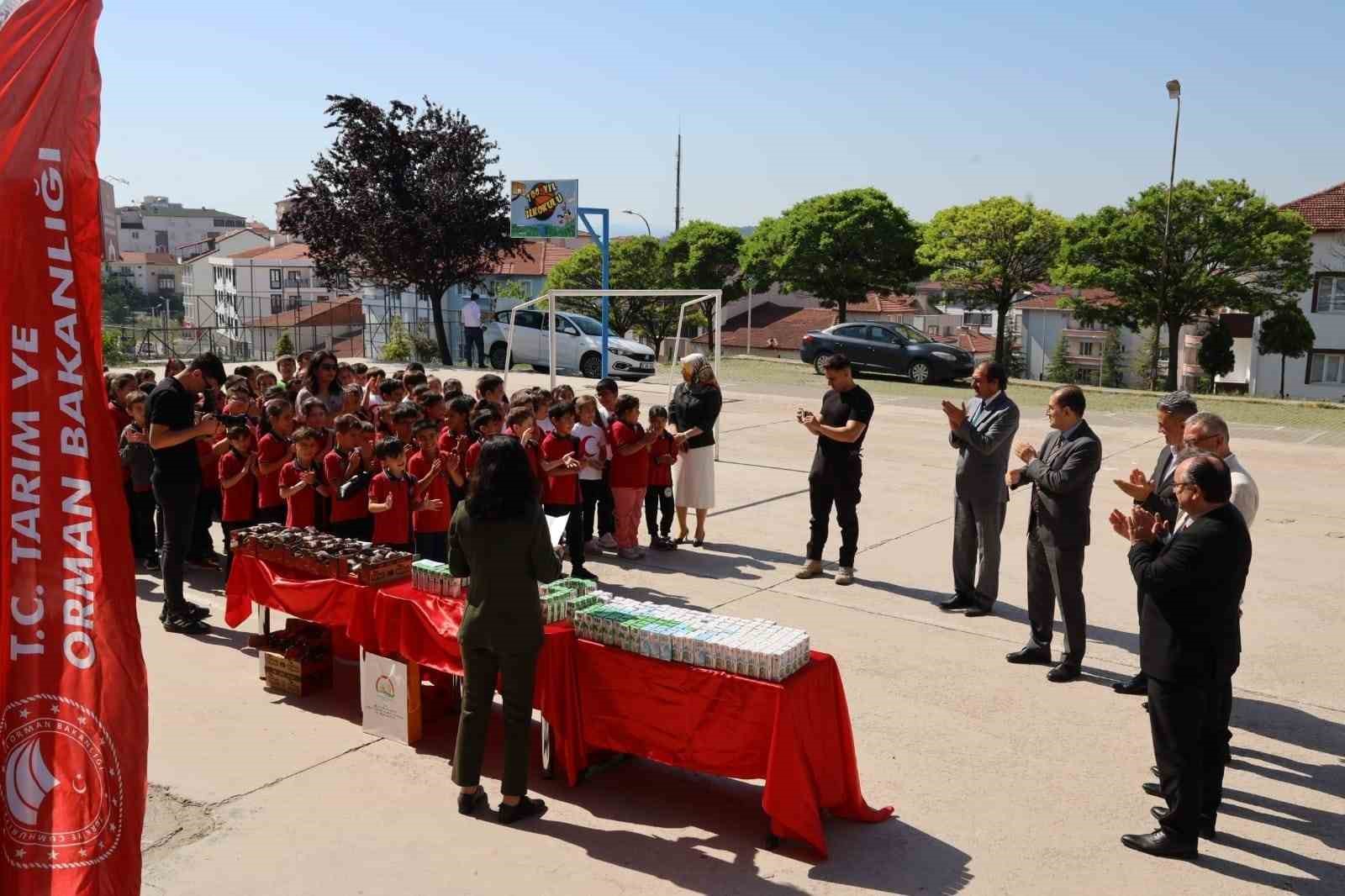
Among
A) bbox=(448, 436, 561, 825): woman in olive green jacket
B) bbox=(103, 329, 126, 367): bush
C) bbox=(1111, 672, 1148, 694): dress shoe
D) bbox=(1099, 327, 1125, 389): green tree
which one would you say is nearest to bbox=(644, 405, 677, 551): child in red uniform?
bbox=(1111, 672, 1148, 694): dress shoe

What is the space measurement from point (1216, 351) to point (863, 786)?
4899 cm

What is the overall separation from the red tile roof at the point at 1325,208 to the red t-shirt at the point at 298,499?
50.2 metres

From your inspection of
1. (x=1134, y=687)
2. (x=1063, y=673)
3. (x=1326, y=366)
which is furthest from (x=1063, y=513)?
(x=1326, y=366)

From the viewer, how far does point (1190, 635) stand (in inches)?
195

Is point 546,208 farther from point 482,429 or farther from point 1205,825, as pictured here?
point 1205,825

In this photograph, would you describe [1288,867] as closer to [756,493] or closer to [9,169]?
[9,169]

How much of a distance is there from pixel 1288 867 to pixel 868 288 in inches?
1882

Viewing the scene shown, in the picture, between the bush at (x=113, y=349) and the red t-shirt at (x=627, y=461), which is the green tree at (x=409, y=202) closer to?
the bush at (x=113, y=349)

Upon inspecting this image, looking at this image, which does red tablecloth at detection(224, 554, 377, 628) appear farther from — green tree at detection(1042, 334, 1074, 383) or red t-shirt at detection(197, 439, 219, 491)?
green tree at detection(1042, 334, 1074, 383)

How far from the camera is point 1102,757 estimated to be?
6.15m

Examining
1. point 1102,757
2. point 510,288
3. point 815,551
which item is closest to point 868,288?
point 510,288

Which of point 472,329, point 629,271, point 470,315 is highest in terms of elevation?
point 629,271

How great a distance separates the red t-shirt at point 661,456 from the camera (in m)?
10.3

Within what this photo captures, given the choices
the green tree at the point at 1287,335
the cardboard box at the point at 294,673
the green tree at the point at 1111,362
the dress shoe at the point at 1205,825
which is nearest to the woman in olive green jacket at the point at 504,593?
the cardboard box at the point at 294,673
